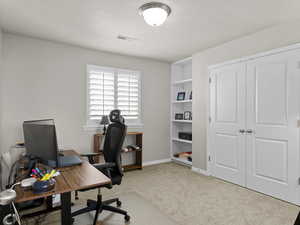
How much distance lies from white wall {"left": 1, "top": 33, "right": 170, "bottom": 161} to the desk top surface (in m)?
1.87

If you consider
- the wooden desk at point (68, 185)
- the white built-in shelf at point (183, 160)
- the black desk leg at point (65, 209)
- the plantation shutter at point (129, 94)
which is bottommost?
the white built-in shelf at point (183, 160)

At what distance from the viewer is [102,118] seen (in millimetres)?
3830

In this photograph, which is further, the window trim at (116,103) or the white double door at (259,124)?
the window trim at (116,103)

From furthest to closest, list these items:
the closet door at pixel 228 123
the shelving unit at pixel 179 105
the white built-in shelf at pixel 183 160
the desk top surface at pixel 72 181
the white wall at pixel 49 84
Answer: the shelving unit at pixel 179 105
the white built-in shelf at pixel 183 160
the closet door at pixel 228 123
the white wall at pixel 49 84
the desk top surface at pixel 72 181

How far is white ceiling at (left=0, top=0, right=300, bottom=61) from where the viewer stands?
2.27 m

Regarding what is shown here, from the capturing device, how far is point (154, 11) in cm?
224

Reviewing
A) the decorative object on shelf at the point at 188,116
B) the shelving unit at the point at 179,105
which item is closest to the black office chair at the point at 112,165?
the decorative object on shelf at the point at 188,116

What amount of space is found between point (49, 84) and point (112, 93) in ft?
3.99

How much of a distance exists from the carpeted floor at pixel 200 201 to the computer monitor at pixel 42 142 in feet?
3.67

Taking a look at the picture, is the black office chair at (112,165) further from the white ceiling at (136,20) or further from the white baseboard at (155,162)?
the white baseboard at (155,162)

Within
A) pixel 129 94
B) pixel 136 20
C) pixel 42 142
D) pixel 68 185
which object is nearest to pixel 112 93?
pixel 129 94

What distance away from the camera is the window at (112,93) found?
3.88 meters

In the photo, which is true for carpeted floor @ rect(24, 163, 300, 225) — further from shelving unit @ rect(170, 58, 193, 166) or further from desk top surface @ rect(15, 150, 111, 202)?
shelving unit @ rect(170, 58, 193, 166)

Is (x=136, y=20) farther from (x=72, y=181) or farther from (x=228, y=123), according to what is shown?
(x=228, y=123)
